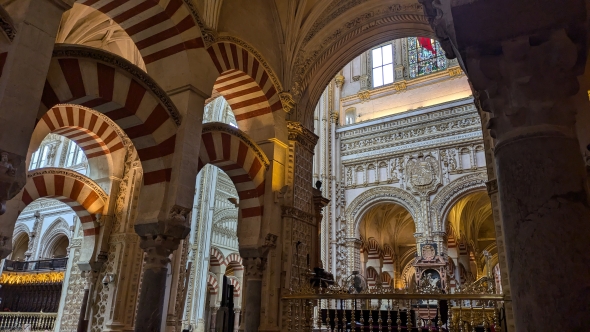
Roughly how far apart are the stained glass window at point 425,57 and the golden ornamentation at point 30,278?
16.9m

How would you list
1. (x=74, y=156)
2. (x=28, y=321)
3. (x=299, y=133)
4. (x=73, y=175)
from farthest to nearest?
(x=74, y=156)
(x=28, y=321)
(x=73, y=175)
(x=299, y=133)

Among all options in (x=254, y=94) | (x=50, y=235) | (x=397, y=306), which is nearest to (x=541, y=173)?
(x=397, y=306)

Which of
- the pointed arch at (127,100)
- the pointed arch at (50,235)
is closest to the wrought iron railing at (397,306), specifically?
the pointed arch at (127,100)

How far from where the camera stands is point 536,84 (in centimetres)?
210

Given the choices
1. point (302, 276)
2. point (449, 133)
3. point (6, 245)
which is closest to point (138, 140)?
point (6, 245)

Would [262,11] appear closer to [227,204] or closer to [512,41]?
[512,41]

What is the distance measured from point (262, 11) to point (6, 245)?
589cm

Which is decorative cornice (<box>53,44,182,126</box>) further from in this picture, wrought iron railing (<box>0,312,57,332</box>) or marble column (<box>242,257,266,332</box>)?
wrought iron railing (<box>0,312,57,332</box>)

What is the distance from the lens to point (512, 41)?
7.01 feet

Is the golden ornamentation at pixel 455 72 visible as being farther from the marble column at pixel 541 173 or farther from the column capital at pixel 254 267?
the marble column at pixel 541 173

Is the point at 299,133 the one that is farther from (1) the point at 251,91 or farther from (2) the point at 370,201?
(2) the point at 370,201

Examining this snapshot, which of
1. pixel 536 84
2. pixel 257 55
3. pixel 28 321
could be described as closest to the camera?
pixel 536 84

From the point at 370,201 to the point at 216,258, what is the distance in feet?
21.7

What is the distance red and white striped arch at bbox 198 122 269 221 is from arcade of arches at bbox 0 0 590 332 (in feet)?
0.15
